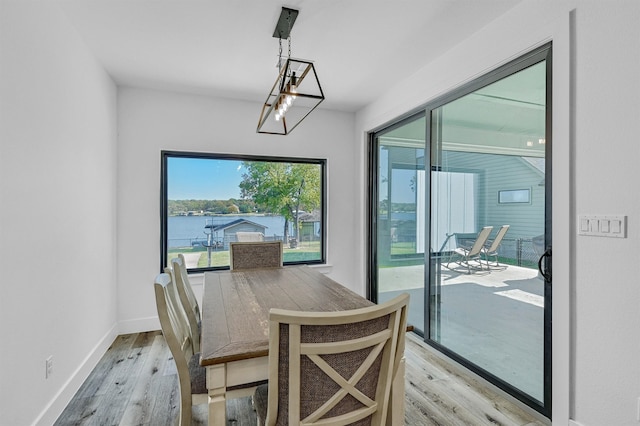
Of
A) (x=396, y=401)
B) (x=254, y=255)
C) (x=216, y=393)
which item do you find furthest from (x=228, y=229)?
(x=396, y=401)

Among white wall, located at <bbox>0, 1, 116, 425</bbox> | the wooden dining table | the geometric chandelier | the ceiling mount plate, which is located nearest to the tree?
the geometric chandelier

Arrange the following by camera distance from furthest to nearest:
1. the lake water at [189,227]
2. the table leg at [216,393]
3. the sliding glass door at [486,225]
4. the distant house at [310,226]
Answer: the distant house at [310,226]
the lake water at [189,227]
the sliding glass door at [486,225]
the table leg at [216,393]

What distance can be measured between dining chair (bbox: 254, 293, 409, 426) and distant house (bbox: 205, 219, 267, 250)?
2974 millimetres

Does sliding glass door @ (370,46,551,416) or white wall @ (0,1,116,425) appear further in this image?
sliding glass door @ (370,46,551,416)

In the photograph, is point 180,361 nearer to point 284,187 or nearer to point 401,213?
point 401,213

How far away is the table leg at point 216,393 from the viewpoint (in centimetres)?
122

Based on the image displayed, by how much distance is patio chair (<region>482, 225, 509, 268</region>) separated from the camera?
2.30 metres

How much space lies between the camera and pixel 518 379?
2184 millimetres

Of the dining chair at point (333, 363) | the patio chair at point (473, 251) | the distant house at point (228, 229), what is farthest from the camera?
the distant house at point (228, 229)

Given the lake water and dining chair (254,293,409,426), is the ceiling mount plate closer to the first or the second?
dining chair (254,293,409,426)
